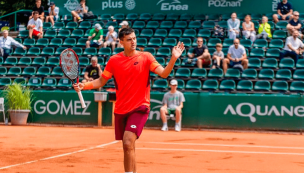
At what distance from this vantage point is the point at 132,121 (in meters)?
6.34

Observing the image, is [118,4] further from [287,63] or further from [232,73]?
[287,63]

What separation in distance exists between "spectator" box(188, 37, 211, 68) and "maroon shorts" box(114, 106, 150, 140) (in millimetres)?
11563

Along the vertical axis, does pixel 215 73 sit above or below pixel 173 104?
above

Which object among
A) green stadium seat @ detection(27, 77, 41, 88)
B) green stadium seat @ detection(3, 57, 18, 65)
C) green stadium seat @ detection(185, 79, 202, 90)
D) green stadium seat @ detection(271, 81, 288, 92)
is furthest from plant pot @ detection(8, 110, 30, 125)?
green stadium seat @ detection(271, 81, 288, 92)

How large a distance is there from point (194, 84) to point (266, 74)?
2516 millimetres

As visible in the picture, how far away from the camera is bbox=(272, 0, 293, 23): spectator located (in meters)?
20.5

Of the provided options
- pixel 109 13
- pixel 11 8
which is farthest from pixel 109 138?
pixel 11 8

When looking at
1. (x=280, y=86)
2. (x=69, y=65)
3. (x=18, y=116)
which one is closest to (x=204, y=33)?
(x=280, y=86)

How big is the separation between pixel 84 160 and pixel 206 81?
29.2ft

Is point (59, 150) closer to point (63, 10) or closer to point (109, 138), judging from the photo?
point (109, 138)

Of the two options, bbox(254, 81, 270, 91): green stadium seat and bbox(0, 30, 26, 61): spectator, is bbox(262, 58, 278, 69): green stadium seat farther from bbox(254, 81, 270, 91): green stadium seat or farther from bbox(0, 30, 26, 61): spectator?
bbox(0, 30, 26, 61): spectator

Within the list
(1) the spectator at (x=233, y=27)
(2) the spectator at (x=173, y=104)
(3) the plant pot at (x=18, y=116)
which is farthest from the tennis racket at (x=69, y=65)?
(1) the spectator at (x=233, y=27)

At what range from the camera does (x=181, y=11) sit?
23484mm

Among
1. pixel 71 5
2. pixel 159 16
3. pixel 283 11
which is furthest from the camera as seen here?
pixel 71 5
